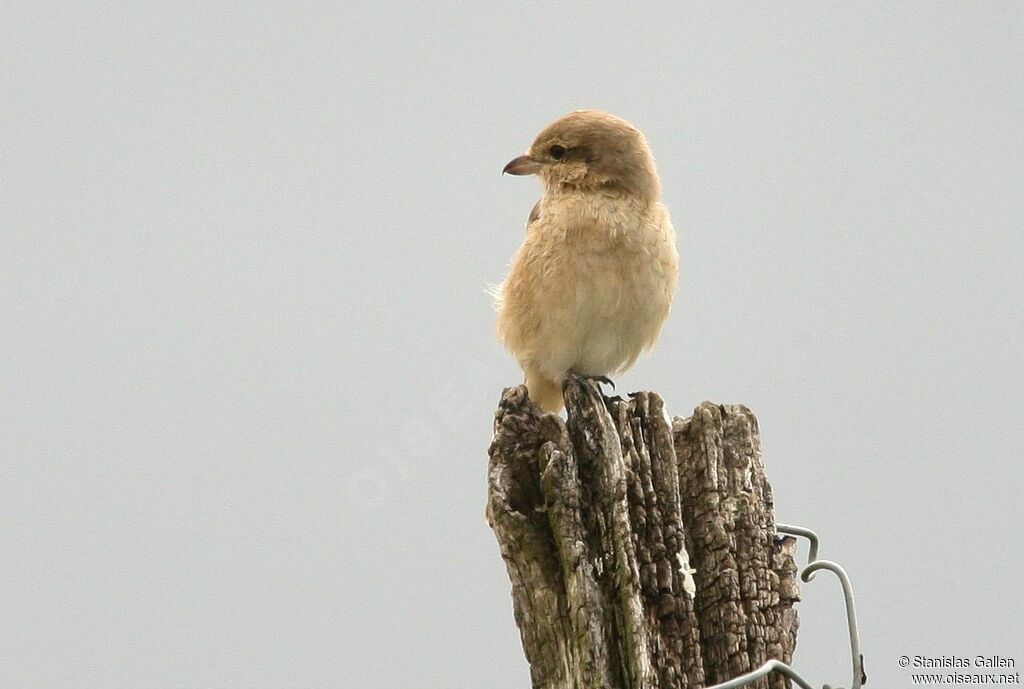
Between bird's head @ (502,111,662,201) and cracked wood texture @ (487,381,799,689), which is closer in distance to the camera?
cracked wood texture @ (487,381,799,689)

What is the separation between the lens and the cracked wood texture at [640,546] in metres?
3.21

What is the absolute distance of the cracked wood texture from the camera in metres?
3.21

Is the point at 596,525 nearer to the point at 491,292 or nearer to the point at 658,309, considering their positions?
the point at 658,309

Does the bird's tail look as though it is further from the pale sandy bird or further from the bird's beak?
the bird's beak

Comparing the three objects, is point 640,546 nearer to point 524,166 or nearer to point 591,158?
point 591,158

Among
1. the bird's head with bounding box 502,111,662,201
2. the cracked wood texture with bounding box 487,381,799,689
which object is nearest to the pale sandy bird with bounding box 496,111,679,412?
the bird's head with bounding box 502,111,662,201

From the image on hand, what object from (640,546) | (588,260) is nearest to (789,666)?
(640,546)

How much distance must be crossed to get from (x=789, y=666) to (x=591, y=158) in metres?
2.95

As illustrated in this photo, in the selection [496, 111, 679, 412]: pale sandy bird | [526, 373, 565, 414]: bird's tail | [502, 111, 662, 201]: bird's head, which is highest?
[502, 111, 662, 201]: bird's head

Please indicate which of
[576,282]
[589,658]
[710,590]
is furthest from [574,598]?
[576,282]

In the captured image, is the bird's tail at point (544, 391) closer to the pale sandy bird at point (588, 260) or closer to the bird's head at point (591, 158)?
the pale sandy bird at point (588, 260)

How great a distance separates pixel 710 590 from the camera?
10.9 ft

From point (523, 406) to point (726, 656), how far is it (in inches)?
34.6

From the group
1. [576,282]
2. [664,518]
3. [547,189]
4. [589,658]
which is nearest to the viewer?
[589,658]
